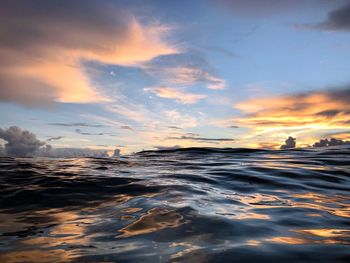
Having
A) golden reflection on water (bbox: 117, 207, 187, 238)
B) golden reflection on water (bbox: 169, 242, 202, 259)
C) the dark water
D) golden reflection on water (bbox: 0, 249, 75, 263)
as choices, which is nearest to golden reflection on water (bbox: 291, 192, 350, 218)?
the dark water

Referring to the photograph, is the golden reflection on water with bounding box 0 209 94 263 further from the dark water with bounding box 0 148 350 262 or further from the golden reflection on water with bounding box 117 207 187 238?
the golden reflection on water with bounding box 117 207 187 238

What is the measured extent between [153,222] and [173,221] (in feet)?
0.98

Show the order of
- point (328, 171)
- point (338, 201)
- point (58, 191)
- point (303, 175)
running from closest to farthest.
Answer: point (338, 201), point (58, 191), point (303, 175), point (328, 171)

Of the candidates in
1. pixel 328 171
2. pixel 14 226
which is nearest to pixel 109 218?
pixel 14 226

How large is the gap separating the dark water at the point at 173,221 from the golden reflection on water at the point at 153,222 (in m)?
0.01

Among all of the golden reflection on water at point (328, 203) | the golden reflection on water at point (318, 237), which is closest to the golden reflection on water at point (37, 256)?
the golden reflection on water at point (318, 237)

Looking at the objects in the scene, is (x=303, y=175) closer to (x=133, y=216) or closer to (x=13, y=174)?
(x=133, y=216)

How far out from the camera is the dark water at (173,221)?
329 centimetres

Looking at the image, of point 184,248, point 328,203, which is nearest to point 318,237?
point 184,248

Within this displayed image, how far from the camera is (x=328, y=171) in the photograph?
11758mm

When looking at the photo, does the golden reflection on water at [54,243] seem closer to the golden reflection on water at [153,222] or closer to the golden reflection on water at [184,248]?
A: the golden reflection on water at [153,222]

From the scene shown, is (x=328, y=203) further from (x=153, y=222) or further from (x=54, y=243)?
(x=54, y=243)

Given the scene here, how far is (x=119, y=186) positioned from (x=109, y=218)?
10.7ft

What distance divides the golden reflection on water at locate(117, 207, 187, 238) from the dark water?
14 mm
